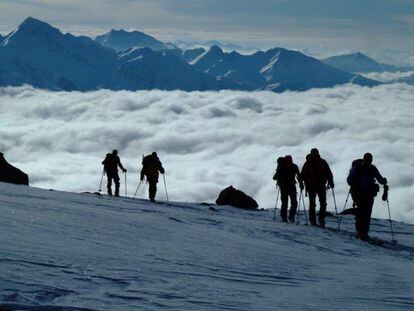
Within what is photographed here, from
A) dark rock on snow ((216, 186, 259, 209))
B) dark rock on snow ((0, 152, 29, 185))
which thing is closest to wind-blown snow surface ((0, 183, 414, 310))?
dark rock on snow ((216, 186, 259, 209))

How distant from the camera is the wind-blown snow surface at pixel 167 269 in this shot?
485cm

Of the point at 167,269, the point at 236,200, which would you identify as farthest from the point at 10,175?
the point at 167,269

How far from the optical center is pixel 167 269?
20.9ft

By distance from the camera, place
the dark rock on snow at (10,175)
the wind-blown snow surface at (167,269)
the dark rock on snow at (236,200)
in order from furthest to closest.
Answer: the dark rock on snow at (236,200)
the dark rock on snow at (10,175)
the wind-blown snow surface at (167,269)

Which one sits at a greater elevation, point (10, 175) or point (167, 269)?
point (10, 175)

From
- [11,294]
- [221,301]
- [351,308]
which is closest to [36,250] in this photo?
[11,294]

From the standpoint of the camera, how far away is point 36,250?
6082mm

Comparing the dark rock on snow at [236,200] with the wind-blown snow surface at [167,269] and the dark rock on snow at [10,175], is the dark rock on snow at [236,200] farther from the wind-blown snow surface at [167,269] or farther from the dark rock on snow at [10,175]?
the wind-blown snow surface at [167,269]

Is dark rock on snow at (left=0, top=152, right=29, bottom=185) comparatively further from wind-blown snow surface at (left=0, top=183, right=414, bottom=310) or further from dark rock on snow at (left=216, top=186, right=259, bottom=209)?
wind-blown snow surface at (left=0, top=183, right=414, bottom=310)

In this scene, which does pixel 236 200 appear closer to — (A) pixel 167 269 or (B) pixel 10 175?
(B) pixel 10 175

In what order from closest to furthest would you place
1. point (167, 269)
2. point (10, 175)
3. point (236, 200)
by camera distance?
point (167, 269)
point (10, 175)
point (236, 200)

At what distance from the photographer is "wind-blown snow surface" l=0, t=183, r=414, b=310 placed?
191 inches

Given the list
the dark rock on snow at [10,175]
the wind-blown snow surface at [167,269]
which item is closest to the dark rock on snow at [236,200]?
the dark rock on snow at [10,175]

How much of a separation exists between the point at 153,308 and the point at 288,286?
240cm
